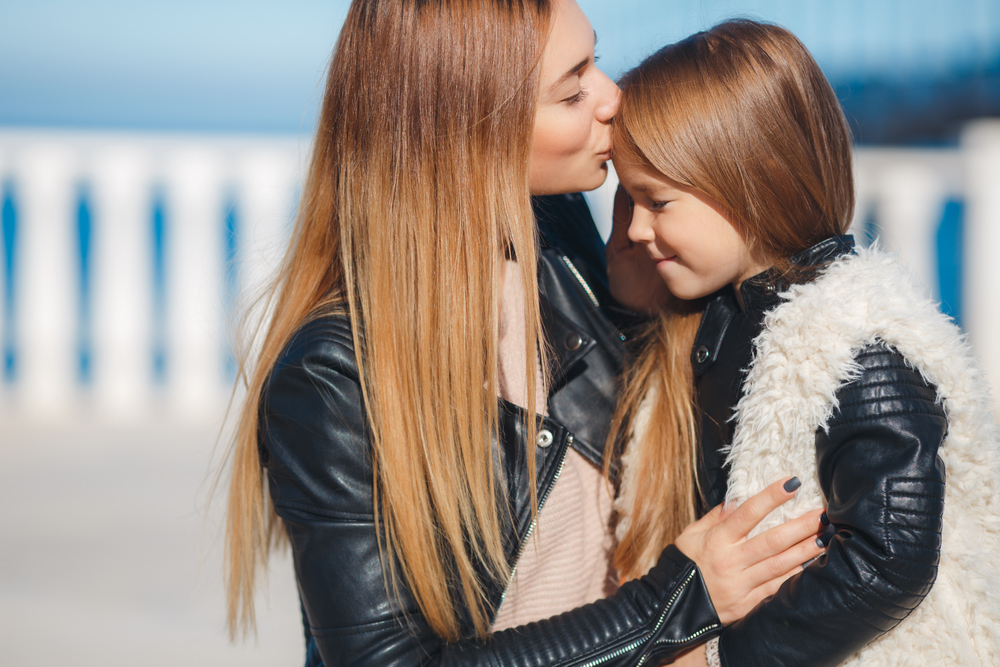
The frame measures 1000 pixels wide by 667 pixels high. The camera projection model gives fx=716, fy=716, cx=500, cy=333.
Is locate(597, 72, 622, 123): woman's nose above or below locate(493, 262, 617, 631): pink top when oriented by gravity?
above

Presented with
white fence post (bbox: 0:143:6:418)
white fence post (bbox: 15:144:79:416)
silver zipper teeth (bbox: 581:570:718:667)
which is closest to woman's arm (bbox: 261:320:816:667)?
→ silver zipper teeth (bbox: 581:570:718:667)

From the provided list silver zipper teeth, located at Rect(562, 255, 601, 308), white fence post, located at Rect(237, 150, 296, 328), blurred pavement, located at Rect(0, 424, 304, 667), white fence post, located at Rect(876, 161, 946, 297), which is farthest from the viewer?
white fence post, located at Rect(237, 150, 296, 328)

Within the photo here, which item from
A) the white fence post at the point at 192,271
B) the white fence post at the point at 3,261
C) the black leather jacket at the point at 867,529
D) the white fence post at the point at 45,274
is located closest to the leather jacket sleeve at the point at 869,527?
the black leather jacket at the point at 867,529

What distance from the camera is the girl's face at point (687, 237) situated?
4.07 feet

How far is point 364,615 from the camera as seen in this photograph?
39.5 inches

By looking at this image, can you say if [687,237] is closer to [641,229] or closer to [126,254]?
[641,229]

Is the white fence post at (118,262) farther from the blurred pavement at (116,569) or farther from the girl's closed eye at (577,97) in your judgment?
the girl's closed eye at (577,97)

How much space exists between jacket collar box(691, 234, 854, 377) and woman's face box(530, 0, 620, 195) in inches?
13.1

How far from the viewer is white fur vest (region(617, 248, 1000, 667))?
1.02m

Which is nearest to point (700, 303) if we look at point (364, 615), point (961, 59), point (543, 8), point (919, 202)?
point (543, 8)

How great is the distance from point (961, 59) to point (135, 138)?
6317mm

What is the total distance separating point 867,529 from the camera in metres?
0.96

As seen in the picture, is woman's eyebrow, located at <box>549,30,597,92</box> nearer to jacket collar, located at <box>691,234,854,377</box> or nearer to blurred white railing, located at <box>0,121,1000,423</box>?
jacket collar, located at <box>691,234,854,377</box>

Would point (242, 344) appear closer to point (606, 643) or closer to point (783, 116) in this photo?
point (606, 643)
